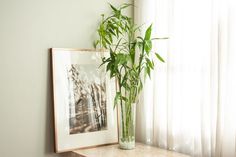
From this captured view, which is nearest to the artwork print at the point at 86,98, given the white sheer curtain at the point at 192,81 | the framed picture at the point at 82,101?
the framed picture at the point at 82,101

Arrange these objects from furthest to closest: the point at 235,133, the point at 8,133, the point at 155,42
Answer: the point at 155,42, the point at 8,133, the point at 235,133

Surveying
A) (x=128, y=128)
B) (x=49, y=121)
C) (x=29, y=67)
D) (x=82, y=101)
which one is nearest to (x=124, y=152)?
(x=128, y=128)

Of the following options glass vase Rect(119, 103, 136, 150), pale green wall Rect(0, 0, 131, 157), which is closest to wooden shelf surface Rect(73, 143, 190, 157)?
glass vase Rect(119, 103, 136, 150)

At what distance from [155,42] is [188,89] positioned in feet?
1.78

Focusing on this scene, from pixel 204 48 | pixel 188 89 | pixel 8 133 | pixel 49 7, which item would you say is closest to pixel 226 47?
pixel 204 48

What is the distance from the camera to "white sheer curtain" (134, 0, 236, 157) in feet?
7.14

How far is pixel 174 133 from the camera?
8.38ft

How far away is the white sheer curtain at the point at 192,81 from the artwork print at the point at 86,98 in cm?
42

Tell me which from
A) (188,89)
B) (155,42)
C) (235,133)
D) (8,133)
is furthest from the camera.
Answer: (155,42)

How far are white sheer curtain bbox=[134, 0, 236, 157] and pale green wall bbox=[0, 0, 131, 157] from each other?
788mm

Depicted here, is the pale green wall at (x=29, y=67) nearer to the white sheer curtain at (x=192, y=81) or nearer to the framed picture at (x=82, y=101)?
the framed picture at (x=82, y=101)

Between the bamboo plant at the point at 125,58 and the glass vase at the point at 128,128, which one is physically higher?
the bamboo plant at the point at 125,58

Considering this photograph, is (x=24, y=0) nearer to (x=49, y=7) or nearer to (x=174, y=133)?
(x=49, y=7)

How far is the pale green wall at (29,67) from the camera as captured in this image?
227cm
